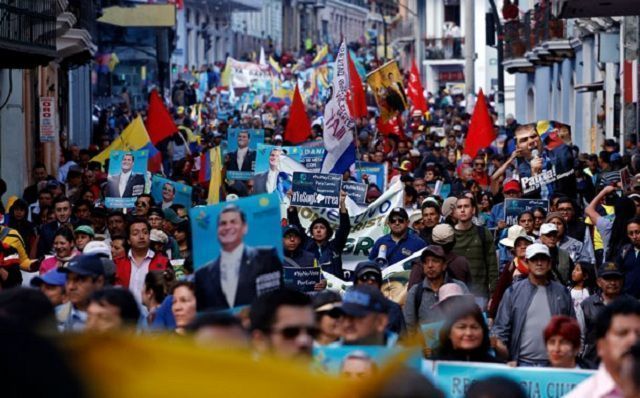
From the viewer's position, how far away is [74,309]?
732cm

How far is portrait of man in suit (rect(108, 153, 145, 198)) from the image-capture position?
17031 mm

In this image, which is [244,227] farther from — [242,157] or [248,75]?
[248,75]

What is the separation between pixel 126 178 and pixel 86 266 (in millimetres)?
10087

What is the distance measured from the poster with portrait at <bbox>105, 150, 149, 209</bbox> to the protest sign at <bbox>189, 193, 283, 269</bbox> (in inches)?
389

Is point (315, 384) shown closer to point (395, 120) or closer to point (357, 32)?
point (395, 120)

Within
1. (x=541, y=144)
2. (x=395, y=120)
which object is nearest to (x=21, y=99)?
(x=395, y=120)

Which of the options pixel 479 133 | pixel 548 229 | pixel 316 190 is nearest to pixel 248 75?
pixel 479 133

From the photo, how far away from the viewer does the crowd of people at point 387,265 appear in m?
4.53

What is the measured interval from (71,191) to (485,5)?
49290 millimetres

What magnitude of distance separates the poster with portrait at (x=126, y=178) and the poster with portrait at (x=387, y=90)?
8452 mm

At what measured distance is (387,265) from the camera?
38.9 ft

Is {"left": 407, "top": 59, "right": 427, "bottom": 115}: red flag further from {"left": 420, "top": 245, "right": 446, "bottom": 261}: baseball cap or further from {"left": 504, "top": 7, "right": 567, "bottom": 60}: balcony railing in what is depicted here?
{"left": 420, "top": 245, "right": 446, "bottom": 261}: baseball cap

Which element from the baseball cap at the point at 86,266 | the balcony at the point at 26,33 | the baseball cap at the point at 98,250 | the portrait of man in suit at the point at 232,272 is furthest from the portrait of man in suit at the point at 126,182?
the portrait of man in suit at the point at 232,272

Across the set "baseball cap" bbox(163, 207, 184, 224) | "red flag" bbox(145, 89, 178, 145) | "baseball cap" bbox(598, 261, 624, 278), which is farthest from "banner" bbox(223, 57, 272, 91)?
"baseball cap" bbox(598, 261, 624, 278)
